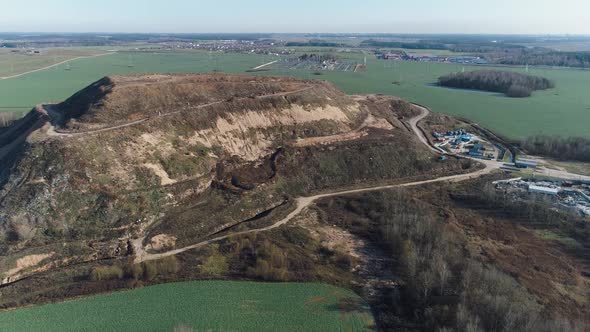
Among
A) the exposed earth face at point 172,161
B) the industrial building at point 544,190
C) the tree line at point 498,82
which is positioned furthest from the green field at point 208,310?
the tree line at point 498,82

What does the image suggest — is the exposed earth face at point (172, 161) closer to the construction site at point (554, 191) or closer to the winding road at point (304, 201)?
the winding road at point (304, 201)

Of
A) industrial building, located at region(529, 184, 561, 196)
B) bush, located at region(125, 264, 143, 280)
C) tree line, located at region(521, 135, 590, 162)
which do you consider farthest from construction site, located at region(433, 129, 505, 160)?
bush, located at region(125, 264, 143, 280)

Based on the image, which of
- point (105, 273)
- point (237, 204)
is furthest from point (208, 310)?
point (237, 204)

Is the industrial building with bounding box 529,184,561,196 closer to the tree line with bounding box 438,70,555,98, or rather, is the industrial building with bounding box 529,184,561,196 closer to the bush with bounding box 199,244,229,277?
the bush with bounding box 199,244,229,277

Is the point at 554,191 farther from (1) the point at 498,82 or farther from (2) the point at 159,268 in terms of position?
(1) the point at 498,82

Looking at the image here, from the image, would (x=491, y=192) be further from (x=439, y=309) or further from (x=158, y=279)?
(x=158, y=279)

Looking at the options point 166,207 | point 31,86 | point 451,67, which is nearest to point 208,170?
point 166,207
